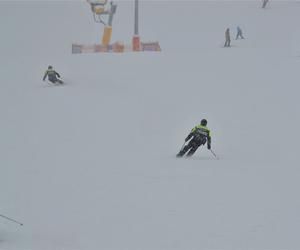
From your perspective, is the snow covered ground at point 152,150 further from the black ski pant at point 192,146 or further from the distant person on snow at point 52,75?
the distant person on snow at point 52,75

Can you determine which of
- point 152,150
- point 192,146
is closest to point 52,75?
point 152,150

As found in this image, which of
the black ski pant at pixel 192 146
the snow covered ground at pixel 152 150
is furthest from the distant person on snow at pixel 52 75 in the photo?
the black ski pant at pixel 192 146

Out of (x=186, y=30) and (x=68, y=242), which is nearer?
(x=68, y=242)

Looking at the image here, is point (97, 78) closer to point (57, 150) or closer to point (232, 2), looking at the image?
point (57, 150)

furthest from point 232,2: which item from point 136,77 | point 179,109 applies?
point 179,109

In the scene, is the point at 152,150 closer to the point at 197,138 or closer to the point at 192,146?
the point at 192,146

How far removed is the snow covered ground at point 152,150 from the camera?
22.6 feet

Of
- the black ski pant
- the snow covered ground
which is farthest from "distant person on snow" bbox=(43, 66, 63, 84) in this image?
the black ski pant

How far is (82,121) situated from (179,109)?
119 inches

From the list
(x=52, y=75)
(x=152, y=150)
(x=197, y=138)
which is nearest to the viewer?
(x=197, y=138)

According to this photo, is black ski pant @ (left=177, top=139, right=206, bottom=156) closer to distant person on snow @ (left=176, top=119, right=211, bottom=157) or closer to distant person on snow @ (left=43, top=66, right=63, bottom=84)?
distant person on snow @ (left=176, top=119, right=211, bottom=157)

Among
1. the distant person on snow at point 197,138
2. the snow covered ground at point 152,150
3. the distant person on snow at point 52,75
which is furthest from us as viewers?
the distant person on snow at point 52,75

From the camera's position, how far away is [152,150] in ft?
42.0

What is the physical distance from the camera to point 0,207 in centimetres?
783
